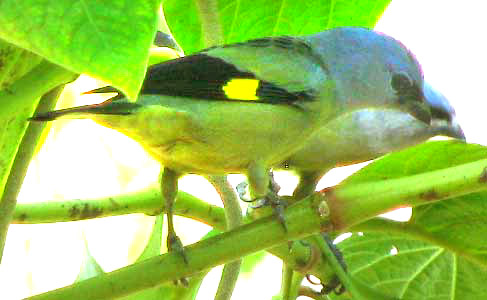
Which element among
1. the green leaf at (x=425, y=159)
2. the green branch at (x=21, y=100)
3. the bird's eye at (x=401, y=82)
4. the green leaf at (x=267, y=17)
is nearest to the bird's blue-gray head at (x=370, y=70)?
the bird's eye at (x=401, y=82)

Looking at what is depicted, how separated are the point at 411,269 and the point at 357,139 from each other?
0.24 m

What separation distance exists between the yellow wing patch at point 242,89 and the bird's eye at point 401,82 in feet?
1.32

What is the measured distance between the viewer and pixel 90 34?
650mm

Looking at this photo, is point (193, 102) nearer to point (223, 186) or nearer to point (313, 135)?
point (223, 186)

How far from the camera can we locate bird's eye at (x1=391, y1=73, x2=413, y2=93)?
1763 millimetres

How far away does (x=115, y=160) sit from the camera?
163 cm

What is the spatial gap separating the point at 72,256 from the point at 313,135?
1.59 feet

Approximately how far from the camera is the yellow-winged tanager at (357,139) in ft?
4.98

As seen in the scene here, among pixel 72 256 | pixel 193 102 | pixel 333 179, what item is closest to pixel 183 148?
pixel 193 102

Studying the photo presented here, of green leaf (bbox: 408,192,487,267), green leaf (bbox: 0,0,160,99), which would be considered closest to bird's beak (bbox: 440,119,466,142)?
green leaf (bbox: 408,192,487,267)

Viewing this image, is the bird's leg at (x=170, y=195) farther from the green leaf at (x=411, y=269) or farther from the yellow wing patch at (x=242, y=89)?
the green leaf at (x=411, y=269)

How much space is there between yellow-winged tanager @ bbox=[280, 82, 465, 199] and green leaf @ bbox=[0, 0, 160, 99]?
0.85 meters

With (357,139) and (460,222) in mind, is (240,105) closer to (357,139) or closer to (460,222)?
(357,139)

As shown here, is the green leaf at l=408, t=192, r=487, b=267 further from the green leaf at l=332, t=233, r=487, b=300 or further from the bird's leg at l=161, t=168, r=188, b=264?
the bird's leg at l=161, t=168, r=188, b=264
